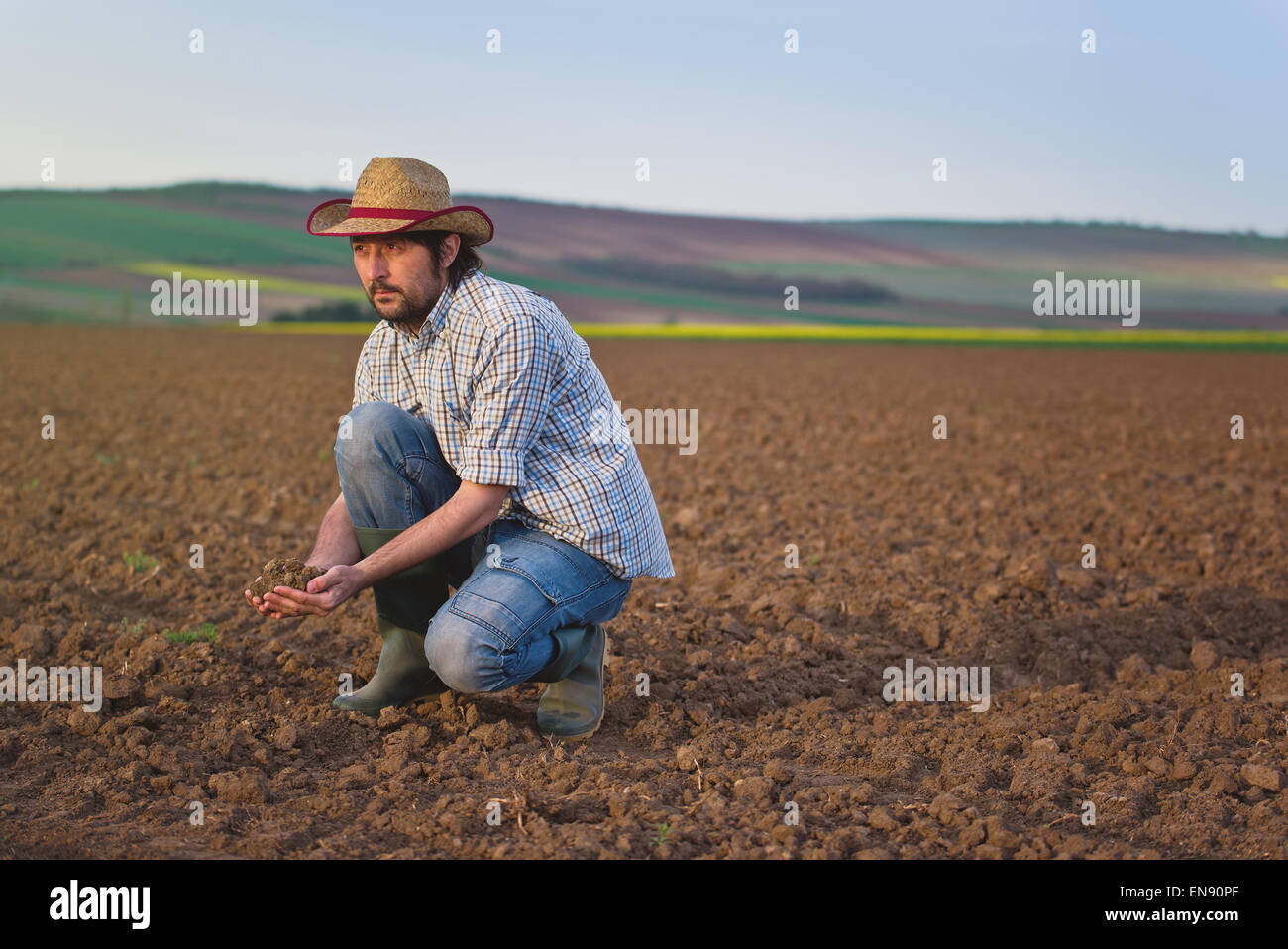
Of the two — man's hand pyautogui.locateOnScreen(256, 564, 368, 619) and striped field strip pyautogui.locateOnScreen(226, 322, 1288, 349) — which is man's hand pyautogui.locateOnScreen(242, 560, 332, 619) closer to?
man's hand pyautogui.locateOnScreen(256, 564, 368, 619)

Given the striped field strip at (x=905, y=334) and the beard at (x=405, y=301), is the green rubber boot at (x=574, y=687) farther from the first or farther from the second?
the striped field strip at (x=905, y=334)

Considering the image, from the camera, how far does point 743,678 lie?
4719 mm

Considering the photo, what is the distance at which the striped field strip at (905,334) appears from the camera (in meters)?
43.2

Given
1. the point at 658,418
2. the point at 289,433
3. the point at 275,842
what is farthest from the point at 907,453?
the point at 275,842

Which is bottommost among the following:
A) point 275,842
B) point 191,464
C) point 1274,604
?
point 275,842

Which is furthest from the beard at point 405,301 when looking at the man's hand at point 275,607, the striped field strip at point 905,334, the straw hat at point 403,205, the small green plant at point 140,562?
the striped field strip at point 905,334

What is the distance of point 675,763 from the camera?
382cm

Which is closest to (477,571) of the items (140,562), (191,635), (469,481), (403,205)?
(469,481)

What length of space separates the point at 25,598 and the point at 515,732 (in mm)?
2916

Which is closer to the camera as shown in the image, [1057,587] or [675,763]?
[675,763]

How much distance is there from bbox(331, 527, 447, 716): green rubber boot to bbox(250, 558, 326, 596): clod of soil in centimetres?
47

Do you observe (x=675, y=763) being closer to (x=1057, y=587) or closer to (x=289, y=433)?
(x=1057, y=587)

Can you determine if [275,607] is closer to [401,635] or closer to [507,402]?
[401,635]

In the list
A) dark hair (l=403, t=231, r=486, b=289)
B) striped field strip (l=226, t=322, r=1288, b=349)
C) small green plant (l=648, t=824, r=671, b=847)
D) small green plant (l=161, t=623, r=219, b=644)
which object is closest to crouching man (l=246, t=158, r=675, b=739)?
dark hair (l=403, t=231, r=486, b=289)
